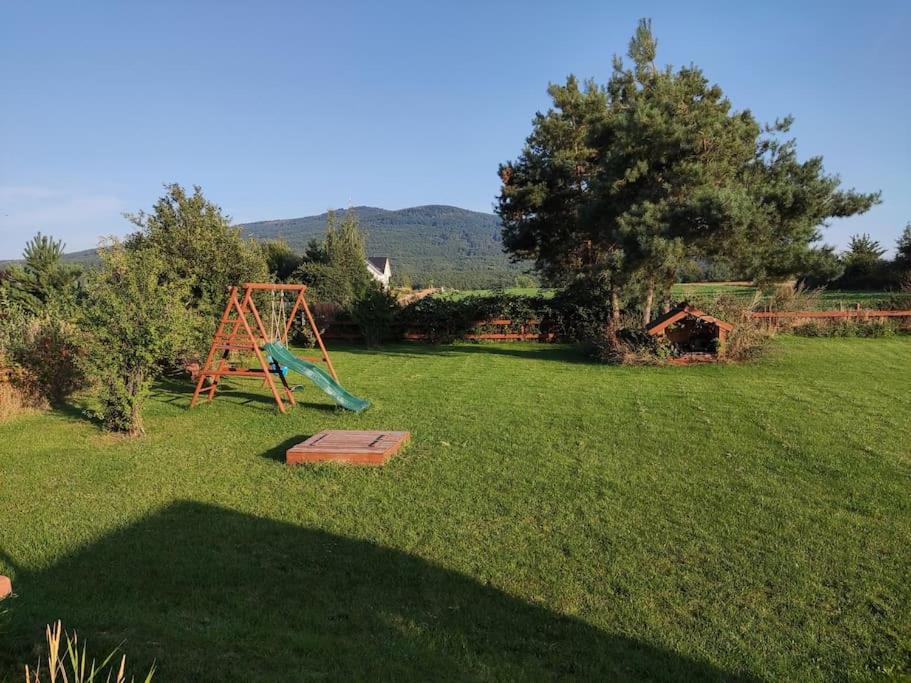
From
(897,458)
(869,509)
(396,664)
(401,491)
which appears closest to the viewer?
(396,664)

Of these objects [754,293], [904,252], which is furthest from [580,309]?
[904,252]

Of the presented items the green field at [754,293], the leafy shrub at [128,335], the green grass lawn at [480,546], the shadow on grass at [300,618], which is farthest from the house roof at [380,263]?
the shadow on grass at [300,618]

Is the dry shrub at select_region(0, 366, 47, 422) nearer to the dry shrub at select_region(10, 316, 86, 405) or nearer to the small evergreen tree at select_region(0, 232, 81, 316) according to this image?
the dry shrub at select_region(10, 316, 86, 405)

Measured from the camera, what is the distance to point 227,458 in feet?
21.0

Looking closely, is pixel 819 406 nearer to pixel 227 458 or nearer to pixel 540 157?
pixel 227 458

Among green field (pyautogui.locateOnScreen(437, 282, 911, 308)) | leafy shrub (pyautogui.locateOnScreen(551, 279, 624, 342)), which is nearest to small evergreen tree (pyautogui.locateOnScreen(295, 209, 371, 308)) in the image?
green field (pyautogui.locateOnScreen(437, 282, 911, 308))

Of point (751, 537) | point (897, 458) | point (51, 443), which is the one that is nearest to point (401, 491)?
point (751, 537)

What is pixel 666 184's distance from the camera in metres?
12.6

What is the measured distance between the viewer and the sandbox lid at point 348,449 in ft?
19.6

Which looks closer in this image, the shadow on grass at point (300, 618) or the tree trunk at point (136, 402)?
the shadow on grass at point (300, 618)

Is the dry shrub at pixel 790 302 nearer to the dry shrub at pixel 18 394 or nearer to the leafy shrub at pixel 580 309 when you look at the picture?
the leafy shrub at pixel 580 309

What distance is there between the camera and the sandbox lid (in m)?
5.97

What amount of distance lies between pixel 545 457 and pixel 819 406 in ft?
16.5

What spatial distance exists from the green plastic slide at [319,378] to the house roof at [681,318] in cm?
750
